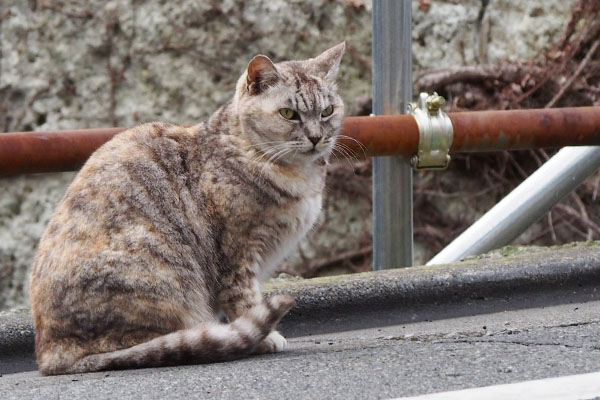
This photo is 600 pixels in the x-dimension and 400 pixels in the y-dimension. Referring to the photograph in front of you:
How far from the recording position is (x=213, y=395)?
7.49 feet

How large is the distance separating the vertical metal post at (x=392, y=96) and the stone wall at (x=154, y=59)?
1650mm

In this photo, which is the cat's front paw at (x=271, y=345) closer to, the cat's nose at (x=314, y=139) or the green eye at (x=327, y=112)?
the cat's nose at (x=314, y=139)

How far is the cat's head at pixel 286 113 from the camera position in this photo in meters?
3.19

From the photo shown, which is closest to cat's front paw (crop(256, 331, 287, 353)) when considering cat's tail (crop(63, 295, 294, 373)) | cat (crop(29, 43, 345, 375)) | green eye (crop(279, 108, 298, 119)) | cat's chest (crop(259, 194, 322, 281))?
cat (crop(29, 43, 345, 375))

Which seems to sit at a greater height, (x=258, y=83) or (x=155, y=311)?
(x=258, y=83)

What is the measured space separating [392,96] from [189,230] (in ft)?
3.44

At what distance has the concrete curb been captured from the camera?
11.0ft

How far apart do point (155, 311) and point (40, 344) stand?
0.33 m

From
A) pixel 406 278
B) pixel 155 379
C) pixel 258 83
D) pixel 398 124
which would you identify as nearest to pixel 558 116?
pixel 398 124

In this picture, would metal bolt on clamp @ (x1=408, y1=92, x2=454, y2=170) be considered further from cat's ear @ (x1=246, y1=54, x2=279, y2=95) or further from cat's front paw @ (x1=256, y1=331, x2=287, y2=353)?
→ cat's front paw @ (x1=256, y1=331, x2=287, y2=353)

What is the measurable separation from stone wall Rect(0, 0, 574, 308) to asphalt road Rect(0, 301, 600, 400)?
95.1 inches

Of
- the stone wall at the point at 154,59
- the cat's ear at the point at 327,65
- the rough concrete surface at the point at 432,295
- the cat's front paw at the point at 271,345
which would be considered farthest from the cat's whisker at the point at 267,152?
the stone wall at the point at 154,59

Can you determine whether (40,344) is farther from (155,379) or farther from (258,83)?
(258,83)

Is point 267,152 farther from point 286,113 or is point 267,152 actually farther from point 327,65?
point 327,65
